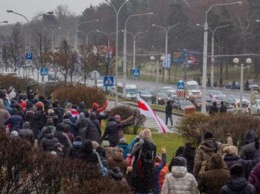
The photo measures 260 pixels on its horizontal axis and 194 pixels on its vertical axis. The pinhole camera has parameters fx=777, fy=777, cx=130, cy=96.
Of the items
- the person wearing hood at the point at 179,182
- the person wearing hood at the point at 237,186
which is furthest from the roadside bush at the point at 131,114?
the person wearing hood at the point at 237,186

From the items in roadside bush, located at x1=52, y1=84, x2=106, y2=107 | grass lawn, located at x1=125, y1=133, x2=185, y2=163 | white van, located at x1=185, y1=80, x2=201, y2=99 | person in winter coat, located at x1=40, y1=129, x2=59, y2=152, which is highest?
person in winter coat, located at x1=40, y1=129, x2=59, y2=152

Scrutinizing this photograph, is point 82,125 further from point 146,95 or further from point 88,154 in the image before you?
point 146,95

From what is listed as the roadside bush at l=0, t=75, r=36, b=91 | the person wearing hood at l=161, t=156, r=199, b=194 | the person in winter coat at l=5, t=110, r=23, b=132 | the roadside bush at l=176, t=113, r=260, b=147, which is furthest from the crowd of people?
the roadside bush at l=0, t=75, r=36, b=91

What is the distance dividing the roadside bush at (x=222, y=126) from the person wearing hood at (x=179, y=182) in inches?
416

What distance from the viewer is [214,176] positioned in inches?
458

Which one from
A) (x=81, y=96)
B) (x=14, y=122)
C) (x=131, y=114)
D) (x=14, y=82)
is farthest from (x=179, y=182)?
(x=14, y=82)

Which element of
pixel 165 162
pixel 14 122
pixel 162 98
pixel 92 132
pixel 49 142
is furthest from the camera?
pixel 162 98

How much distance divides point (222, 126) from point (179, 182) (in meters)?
11.9

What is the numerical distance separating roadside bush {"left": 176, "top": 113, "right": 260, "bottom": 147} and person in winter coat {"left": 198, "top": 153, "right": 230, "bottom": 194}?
991 cm

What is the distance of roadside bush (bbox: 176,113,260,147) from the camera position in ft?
72.6

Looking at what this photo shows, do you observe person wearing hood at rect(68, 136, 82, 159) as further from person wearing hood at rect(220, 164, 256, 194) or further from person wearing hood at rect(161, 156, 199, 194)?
person wearing hood at rect(220, 164, 256, 194)

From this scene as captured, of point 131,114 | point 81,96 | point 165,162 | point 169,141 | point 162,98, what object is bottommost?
point 162,98

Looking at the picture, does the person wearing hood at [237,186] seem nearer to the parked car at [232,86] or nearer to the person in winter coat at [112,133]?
the person in winter coat at [112,133]

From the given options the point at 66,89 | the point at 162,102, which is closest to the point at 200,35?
the point at 162,102
